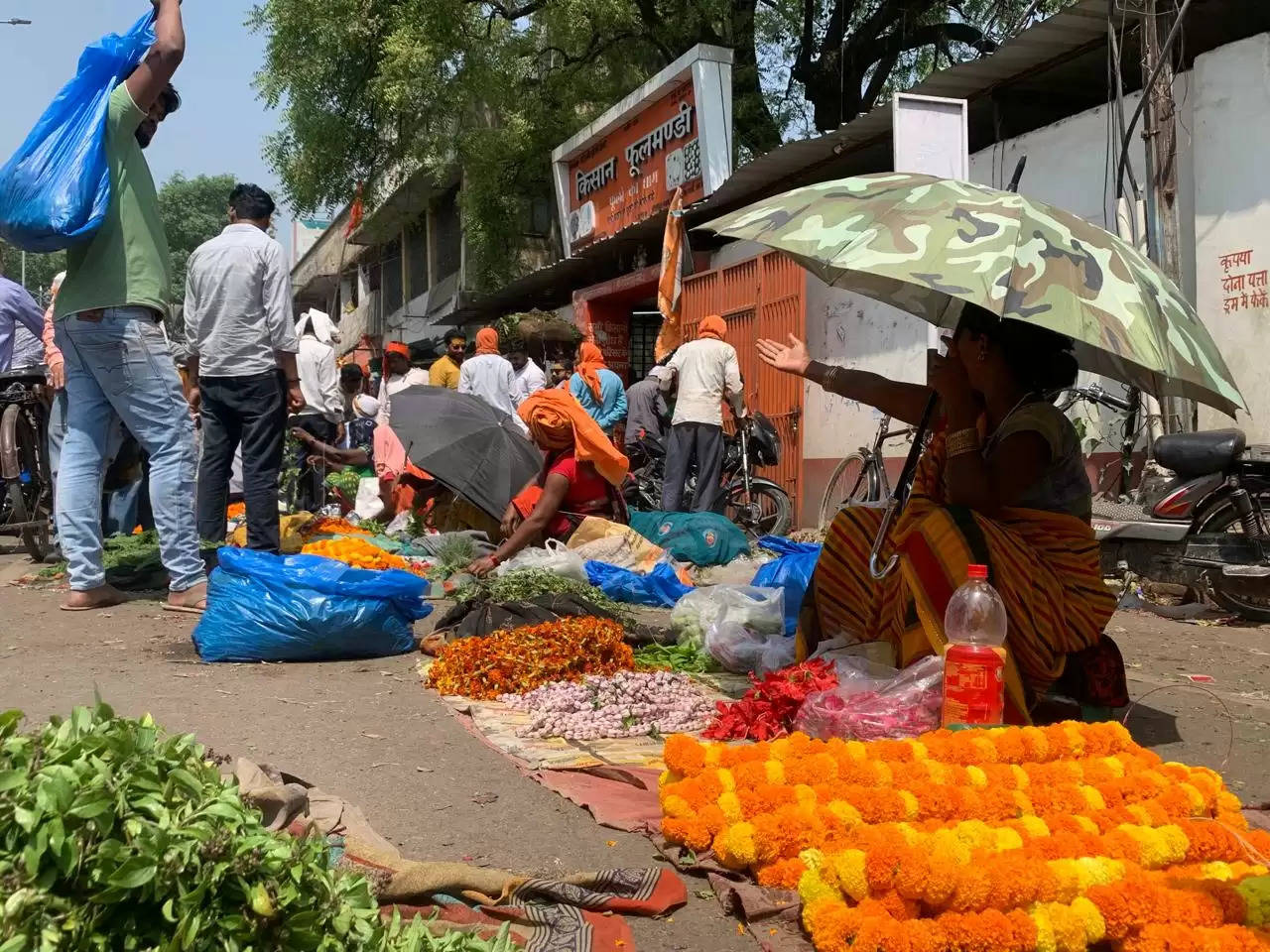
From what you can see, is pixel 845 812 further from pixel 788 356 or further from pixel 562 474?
pixel 562 474

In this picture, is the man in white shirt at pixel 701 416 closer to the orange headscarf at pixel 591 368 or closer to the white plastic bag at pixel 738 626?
the orange headscarf at pixel 591 368

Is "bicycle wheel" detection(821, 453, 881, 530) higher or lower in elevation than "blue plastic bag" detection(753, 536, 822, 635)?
higher

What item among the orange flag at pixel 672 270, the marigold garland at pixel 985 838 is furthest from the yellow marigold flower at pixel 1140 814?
the orange flag at pixel 672 270

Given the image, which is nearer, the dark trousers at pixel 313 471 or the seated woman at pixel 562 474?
the seated woman at pixel 562 474

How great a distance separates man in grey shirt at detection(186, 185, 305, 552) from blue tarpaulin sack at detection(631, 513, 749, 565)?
268cm

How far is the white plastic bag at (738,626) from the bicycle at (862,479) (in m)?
3.65

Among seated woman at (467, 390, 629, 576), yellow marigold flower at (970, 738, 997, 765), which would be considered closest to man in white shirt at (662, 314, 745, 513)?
seated woman at (467, 390, 629, 576)

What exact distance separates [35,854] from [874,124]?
10055mm

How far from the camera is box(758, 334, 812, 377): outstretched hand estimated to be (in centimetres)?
404

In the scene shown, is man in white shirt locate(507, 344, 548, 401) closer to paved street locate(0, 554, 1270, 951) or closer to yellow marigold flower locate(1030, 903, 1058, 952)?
paved street locate(0, 554, 1270, 951)

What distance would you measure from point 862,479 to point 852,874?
7.66 meters

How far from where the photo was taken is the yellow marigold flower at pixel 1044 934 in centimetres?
205

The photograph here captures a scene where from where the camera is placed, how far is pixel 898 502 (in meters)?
3.98

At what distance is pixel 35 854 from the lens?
4.43ft
